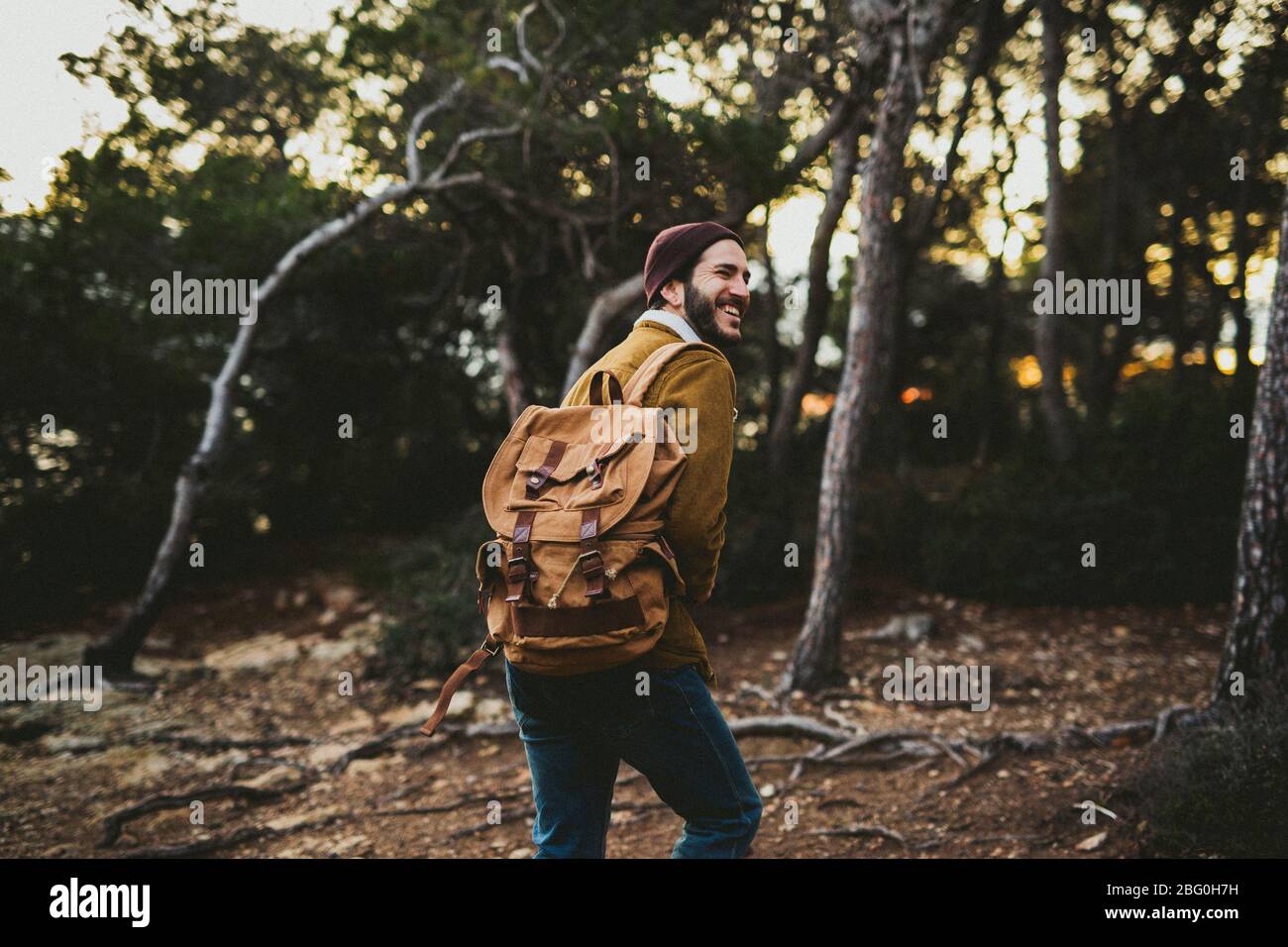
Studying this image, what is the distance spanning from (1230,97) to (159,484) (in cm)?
1490

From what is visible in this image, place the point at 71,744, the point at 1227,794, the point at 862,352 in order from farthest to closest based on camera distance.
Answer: the point at 862,352, the point at 71,744, the point at 1227,794

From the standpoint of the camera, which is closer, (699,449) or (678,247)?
(699,449)

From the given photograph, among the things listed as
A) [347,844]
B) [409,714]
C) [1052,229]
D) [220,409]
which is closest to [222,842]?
[347,844]

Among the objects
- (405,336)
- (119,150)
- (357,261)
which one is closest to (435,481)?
(405,336)

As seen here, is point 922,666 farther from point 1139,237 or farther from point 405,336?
point 1139,237

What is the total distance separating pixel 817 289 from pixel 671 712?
7098mm

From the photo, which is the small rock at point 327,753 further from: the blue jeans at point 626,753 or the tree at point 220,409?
the blue jeans at point 626,753

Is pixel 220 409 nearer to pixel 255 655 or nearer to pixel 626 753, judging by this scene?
pixel 255 655

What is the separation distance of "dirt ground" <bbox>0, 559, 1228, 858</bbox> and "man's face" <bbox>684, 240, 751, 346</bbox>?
273 centimetres

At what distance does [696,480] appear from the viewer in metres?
1.81

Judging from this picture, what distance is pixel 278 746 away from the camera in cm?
535

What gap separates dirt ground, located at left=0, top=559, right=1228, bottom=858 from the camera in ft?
12.7

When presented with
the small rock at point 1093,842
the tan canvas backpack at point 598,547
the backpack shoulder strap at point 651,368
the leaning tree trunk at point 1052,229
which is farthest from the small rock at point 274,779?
the leaning tree trunk at point 1052,229

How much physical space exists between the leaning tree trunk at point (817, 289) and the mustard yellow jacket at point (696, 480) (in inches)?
252
